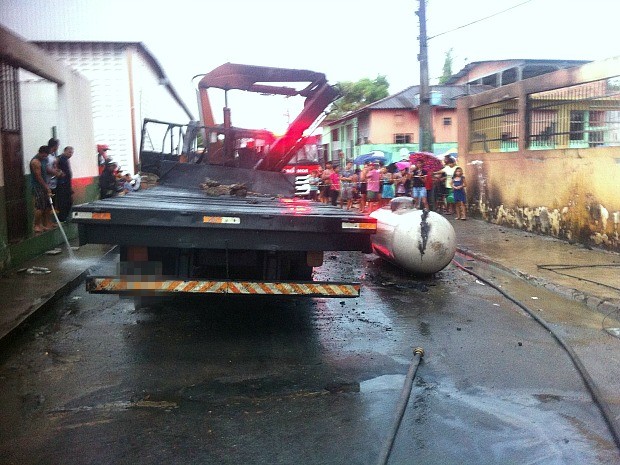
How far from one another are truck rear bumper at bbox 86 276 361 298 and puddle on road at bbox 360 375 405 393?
1.11 metres

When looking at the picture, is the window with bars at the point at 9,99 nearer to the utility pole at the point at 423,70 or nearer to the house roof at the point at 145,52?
the utility pole at the point at 423,70

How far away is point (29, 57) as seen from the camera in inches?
398

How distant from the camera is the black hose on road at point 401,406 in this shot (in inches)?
141

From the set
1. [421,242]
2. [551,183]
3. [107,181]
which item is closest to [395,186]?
[551,183]

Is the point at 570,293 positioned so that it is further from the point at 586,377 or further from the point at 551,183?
the point at 551,183

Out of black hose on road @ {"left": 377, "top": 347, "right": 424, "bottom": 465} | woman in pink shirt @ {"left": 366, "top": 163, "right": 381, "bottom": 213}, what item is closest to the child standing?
woman in pink shirt @ {"left": 366, "top": 163, "right": 381, "bottom": 213}

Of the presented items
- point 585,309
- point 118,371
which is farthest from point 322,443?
point 585,309

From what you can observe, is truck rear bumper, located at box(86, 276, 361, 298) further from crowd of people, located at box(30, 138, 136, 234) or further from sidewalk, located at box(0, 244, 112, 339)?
crowd of people, located at box(30, 138, 136, 234)

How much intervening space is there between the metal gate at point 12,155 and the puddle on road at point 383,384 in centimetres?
680

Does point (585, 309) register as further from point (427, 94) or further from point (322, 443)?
point (427, 94)

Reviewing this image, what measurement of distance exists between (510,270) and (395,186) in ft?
28.0

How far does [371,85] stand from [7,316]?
46890 mm

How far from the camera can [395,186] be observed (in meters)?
18.1

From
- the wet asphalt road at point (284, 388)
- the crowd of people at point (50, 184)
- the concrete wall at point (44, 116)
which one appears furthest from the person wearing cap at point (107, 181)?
the wet asphalt road at point (284, 388)
